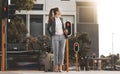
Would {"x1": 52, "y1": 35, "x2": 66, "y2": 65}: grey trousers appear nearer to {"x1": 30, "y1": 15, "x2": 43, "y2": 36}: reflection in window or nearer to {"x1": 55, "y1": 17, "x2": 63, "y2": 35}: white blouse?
{"x1": 55, "y1": 17, "x2": 63, "y2": 35}: white blouse

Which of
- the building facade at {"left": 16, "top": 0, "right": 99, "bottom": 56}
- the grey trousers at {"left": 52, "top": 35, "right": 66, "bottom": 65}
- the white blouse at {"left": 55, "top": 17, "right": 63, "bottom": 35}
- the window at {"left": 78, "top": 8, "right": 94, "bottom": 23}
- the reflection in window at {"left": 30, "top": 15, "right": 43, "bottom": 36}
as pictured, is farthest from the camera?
the window at {"left": 78, "top": 8, "right": 94, "bottom": 23}

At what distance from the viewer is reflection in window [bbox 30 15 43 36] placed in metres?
96.1

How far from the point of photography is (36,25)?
9625cm

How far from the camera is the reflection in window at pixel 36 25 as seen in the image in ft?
315

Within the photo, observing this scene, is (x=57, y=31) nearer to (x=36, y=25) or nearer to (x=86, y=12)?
(x=36, y=25)

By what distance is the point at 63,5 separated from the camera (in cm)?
10056

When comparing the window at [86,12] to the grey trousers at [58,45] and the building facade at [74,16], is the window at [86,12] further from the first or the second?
the grey trousers at [58,45]

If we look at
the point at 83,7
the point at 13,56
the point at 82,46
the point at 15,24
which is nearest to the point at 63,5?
the point at 83,7

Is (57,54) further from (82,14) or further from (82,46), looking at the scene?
(82,14)

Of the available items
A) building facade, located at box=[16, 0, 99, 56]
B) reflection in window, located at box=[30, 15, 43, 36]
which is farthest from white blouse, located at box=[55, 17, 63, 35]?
reflection in window, located at box=[30, 15, 43, 36]

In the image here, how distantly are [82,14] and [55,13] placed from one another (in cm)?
8711

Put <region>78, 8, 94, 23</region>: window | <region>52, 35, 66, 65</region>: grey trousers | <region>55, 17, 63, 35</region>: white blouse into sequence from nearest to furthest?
<region>55, 17, 63, 35</region>: white blouse → <region>52, 35, 66, 65</region>: grey trousers → <region>78, 8, 94, 23</region>: window

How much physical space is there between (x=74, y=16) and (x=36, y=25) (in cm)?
844

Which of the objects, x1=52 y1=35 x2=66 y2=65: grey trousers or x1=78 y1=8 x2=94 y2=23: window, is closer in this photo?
x1=52 y1=35 x2=66 y2=65: grey trousers
